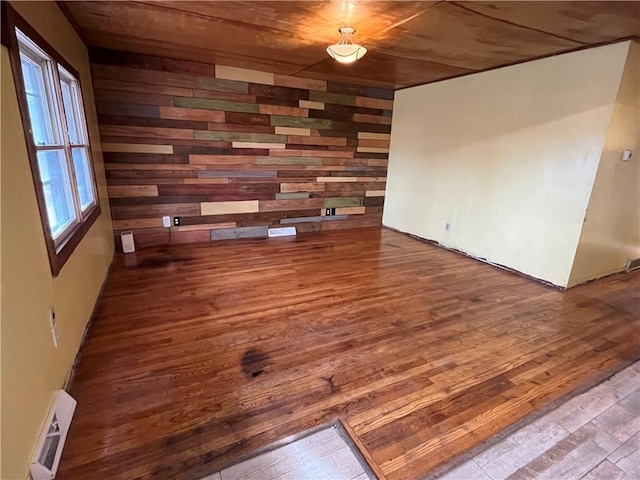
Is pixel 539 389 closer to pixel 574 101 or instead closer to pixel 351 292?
pixel 351 292

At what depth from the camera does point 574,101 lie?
10.0 ft

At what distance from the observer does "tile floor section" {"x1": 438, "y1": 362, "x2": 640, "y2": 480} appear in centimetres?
146

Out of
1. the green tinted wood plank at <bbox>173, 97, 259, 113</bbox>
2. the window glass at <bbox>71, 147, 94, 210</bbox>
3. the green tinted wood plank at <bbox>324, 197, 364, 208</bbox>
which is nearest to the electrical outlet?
the window glass at <bbox>71, 147, 94, 210</bbox>

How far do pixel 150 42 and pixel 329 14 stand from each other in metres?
1.90

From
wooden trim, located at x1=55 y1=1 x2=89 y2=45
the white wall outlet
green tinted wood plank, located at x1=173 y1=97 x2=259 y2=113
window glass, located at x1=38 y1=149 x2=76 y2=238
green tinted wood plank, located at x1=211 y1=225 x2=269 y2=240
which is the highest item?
wooden trim, located at x1=55 y1=1 x2=89 y2=45

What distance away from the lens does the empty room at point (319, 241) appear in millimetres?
1524

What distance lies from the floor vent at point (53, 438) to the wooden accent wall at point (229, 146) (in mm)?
2803

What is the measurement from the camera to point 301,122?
4695mm

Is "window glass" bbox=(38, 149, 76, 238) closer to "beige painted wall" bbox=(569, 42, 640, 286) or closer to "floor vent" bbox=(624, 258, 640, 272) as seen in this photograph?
"beige painted wall" bbox=(569, 42, 640, 286)

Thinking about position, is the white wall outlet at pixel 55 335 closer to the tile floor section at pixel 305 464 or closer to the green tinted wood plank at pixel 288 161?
the tile floor section at pixel 305 464

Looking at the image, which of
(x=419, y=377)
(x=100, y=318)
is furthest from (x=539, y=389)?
(x=100, y=318)

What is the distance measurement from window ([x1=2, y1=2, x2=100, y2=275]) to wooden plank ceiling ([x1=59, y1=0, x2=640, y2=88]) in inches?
22.5

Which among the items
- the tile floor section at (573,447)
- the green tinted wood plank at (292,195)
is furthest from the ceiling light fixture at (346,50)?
the tile floor section at (573,447)

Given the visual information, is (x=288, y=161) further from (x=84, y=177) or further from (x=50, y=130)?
(x=50, y=130)
